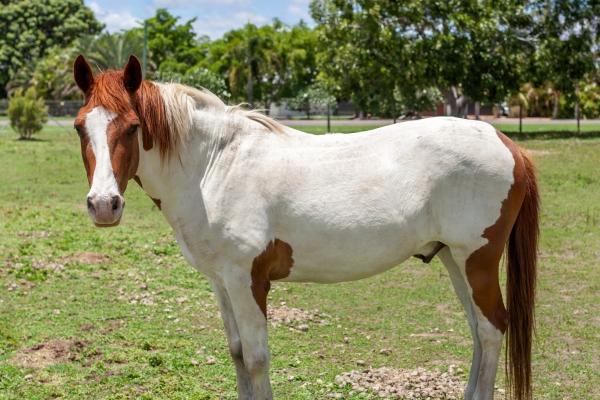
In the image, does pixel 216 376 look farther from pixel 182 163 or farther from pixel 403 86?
pixel 403 86

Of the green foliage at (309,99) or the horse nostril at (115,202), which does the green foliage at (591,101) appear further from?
the horse nostril at (115,202)

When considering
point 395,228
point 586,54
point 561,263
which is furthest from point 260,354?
point 586,54

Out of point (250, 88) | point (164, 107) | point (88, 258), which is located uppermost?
point (250, 88)

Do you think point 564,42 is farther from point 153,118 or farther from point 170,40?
point 170,40

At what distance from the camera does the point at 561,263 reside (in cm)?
838

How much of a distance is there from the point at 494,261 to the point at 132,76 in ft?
7.09

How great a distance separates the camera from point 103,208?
3.41m

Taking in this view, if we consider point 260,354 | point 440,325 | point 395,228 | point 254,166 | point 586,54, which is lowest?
point 440,325

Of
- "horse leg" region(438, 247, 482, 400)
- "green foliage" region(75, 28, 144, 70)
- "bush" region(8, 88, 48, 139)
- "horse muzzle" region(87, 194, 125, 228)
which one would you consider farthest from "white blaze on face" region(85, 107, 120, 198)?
"green foliage" region(75, 28, 144, 70)

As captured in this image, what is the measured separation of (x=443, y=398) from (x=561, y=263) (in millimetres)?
4308

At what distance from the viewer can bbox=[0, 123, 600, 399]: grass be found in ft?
16.5

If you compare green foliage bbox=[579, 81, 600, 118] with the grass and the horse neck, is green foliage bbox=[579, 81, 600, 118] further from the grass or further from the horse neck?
the horse neck

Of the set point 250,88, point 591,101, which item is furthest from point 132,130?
point 250,88

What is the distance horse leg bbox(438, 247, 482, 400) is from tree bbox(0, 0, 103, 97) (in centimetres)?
6227
